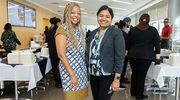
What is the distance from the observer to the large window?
748cm

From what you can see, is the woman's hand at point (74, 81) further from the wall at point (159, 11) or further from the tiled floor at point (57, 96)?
the wall at point (159, 11)

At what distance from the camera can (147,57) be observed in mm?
2629

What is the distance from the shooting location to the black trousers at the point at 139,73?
270 cm

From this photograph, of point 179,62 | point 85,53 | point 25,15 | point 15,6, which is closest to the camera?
Answer: point 85,53

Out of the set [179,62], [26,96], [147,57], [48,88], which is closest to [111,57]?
[147,57]

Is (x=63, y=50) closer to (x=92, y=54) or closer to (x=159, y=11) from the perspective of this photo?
(x=92, y=54)

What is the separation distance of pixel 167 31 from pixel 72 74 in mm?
5339

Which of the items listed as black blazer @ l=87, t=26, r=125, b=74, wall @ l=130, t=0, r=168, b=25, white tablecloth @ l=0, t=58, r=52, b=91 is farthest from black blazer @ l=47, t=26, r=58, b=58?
wall @ l=130, t=0, r=168, b=25

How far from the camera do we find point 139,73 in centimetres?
280

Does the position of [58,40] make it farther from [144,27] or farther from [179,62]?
[179,62]

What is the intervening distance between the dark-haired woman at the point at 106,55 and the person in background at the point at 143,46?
4.00 feet

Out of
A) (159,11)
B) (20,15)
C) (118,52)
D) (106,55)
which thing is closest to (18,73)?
(106,55)

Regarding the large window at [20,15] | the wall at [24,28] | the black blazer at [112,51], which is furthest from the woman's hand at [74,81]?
the large window at [20,15]

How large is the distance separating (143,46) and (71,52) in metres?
1.52
